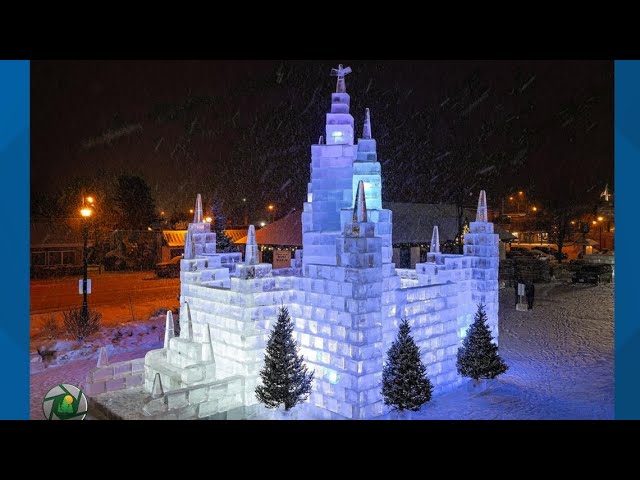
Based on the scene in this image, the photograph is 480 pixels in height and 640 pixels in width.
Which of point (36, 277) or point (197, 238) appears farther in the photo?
point (36, 277)

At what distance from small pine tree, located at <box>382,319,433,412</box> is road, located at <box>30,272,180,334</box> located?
14995mm

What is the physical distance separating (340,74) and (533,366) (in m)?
11.1

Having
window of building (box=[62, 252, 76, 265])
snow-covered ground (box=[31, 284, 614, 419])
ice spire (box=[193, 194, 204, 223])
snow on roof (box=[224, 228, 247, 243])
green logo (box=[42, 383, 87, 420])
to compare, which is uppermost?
ice spire (box=[193, 194, 204, 223])

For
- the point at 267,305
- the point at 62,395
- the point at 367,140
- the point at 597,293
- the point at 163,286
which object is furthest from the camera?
the point at 163,286

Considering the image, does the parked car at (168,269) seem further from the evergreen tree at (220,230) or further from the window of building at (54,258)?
the evergreen tree at (220,230)

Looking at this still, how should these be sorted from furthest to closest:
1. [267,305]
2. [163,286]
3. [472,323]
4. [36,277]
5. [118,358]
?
[36,277] < [163,286] < [118,358] < [472,323] < [267,305]

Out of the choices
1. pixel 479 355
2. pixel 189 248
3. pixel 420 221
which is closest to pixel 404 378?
pixel 479 355

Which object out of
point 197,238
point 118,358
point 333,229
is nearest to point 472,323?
point 333,229

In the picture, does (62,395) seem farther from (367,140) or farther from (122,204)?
(122,204)

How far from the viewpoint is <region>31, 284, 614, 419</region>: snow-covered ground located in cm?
1334

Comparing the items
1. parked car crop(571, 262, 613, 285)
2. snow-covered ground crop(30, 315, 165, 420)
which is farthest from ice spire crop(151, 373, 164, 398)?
parked car crop(571, 262, 613, 285)

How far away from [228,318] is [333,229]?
3715 mm

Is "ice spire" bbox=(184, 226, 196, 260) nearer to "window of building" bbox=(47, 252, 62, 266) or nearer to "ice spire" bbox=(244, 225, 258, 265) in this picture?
"ice spire" bbox=(244, 225, 258, 265)

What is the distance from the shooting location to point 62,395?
38.0ft
